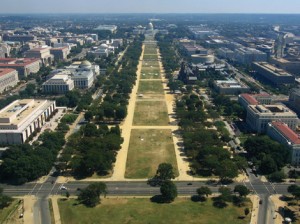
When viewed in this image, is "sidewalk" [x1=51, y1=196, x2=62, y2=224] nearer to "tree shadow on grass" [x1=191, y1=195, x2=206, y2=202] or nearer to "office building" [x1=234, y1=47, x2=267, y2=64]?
"tree shadow on grass" [x1=191, y1=195, x2=206, y2=202]

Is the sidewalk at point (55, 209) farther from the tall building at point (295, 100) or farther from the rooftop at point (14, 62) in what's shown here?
the rooftop at point (14, 62)

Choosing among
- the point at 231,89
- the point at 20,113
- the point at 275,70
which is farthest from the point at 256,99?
the point at 20,113

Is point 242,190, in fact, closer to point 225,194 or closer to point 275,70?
point 225,194

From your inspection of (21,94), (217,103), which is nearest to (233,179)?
(217,103)

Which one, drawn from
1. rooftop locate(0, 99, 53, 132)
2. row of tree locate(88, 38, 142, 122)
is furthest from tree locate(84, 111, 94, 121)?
rooftop locate(0, 99, 53, 132)

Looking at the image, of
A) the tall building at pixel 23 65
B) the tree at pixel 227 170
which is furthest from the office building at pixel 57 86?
the tree at pixel 227 170

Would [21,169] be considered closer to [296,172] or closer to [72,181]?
[72,181]
